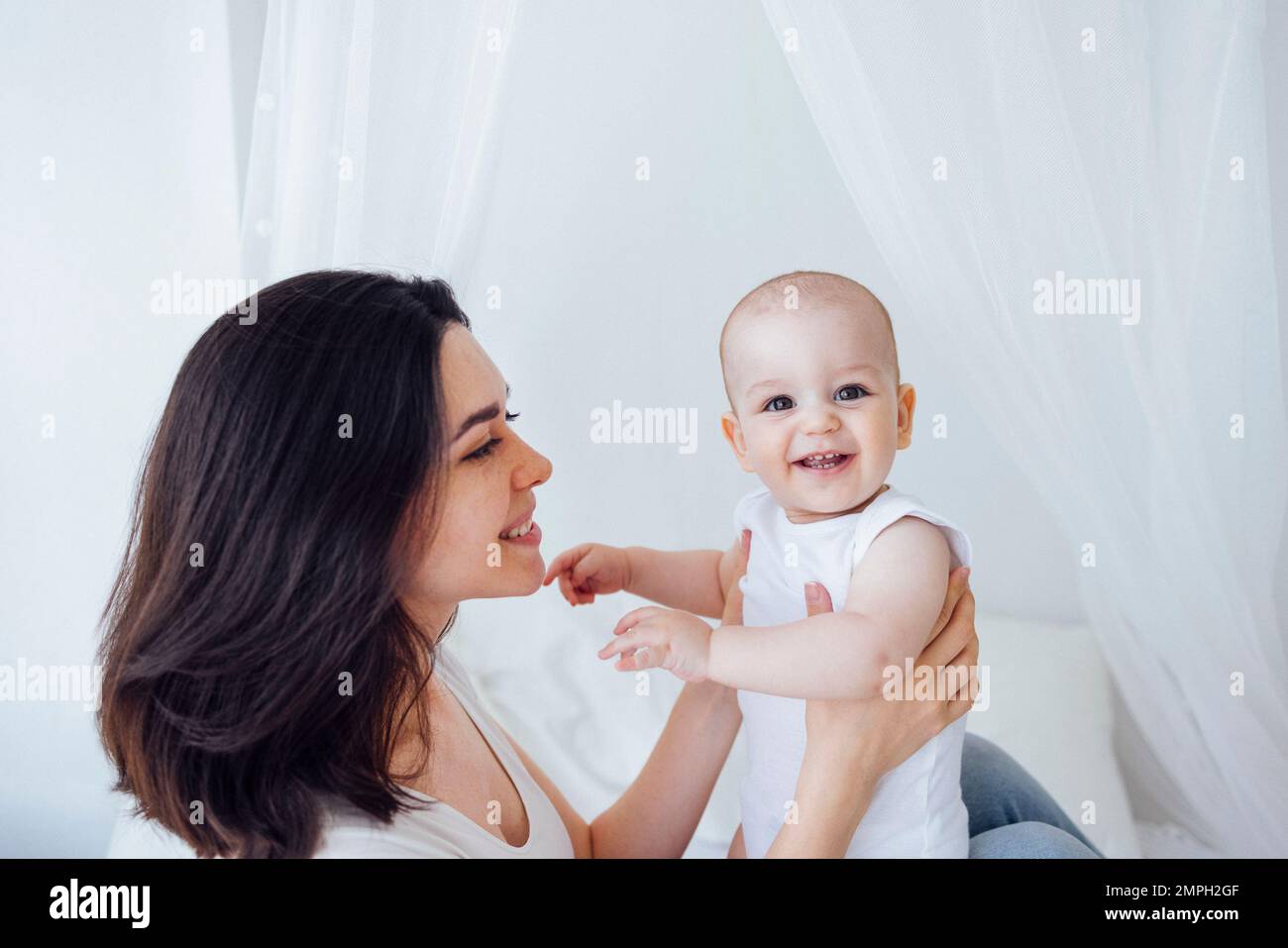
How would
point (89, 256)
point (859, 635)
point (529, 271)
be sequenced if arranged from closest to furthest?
point (859, 635), point (89, 256), point (529, 271)

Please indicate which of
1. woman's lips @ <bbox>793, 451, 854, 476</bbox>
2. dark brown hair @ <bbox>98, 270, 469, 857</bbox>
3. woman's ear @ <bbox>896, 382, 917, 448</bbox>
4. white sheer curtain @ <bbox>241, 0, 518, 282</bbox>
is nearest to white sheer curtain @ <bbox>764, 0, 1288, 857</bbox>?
woman's ear @ <bbox>896, 382, 917, 448</bbox>

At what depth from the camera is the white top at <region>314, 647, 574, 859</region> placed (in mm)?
926

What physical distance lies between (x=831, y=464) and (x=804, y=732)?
324 mm

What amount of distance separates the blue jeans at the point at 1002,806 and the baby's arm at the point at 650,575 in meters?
0.43

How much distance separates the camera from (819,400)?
1098 mm

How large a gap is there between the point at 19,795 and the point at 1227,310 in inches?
79.4

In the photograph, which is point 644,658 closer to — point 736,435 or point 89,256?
point 736,435

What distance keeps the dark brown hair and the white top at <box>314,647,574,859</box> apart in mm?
18

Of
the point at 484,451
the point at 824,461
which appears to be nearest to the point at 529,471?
the point at 484,451

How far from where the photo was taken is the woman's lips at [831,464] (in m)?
1.11

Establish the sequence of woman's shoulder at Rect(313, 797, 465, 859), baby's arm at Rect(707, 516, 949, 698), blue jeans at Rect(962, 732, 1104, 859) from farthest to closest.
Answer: blue jeans at Rect(962, 732, 1104, 859), baby's arm at Rect(707, 516, 949, 698), woman's shoulder at Rect(313, 797, 465, 859)

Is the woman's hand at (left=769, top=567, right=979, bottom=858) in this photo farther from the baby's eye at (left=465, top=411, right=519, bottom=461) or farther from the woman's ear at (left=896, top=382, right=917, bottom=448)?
the baby's eye at (left=465, top=411, right=519, bottom=461)
